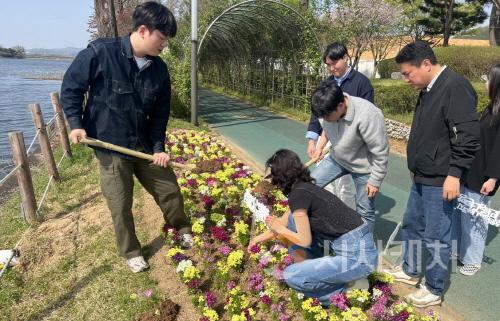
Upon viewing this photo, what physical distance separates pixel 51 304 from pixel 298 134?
24.5 ft

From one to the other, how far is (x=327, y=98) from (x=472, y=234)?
186cm

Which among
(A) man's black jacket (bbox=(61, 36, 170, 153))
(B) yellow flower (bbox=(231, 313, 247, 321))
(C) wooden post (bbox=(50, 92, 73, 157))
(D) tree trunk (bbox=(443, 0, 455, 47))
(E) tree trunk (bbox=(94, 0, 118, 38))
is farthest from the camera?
(D) tree trunk (bbox=(443, 0, 455, 47))

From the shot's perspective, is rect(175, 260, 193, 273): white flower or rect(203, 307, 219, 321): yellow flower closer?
rect(203, 307, 219, 321): yellow flower

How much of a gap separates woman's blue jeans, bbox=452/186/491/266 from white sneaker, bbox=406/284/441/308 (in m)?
0.71

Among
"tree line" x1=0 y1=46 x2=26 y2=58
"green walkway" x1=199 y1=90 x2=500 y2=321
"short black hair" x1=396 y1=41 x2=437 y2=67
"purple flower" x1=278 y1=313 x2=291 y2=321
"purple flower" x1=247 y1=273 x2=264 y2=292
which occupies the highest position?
"tree line" x1=0 y1=46 x2=26 y2=58

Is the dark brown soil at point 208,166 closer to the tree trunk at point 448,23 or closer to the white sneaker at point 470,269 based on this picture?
the white sneaker at point 470,269

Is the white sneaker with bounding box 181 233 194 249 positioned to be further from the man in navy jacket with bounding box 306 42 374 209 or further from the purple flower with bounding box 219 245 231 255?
the man in navy jacket with bounding box 306 42 374 209

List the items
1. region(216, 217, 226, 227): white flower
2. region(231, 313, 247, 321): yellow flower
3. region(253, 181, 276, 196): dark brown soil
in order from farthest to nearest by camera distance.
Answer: region(253, 181, 276, 196): dark brown soil → region(216, 217, 226, 227): white flower → region(231, 313, 247, 321): yellow flower

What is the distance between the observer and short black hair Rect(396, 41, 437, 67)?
2.65 metres

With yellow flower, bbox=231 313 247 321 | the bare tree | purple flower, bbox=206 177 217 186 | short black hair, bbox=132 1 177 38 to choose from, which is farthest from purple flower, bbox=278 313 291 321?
the bare tree

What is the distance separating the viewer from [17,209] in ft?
18.6

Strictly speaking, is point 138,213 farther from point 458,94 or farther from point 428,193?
point 458,94

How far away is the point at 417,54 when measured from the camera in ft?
8.73

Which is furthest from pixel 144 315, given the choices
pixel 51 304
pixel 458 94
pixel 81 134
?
pixel 458 94
